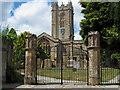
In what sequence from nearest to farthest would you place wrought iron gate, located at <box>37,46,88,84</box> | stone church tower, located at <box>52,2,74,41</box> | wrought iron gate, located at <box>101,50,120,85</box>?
wrought iron gate, located at <box>101,50,120,85</box>
wrought iron gate, located at <box>37,46,88,84</box>
stone church tower, located at <box>52,2,74,41</box>

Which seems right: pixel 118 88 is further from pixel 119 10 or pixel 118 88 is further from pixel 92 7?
pixel 92 7

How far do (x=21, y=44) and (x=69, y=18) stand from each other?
3690 cm

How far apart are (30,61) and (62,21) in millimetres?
53719

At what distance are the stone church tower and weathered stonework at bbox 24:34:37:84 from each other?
4982 centimetres

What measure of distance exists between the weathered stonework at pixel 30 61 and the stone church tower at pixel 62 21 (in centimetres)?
4982

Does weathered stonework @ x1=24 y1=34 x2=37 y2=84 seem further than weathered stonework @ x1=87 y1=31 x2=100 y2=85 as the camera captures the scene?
Yes

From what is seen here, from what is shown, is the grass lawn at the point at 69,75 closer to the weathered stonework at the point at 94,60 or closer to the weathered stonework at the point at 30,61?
the weathered stonework at the point at 30,61

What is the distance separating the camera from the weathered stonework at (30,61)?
8250 mm

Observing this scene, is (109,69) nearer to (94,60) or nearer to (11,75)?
(94,60)

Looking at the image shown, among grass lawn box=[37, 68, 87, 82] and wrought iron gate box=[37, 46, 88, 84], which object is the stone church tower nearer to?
wrought iron gate box=[37, 46, 88, 84]

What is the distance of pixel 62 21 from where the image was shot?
200 feet

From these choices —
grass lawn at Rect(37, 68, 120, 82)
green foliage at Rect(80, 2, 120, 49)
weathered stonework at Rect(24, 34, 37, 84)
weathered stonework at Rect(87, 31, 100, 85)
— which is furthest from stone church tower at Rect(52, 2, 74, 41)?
weathered stonework at Rect(87, 31, 100, 85)

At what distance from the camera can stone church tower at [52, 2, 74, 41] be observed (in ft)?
194

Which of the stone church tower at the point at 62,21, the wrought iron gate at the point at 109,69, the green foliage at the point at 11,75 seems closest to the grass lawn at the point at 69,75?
the wrought iron gate at the point at 109,69
